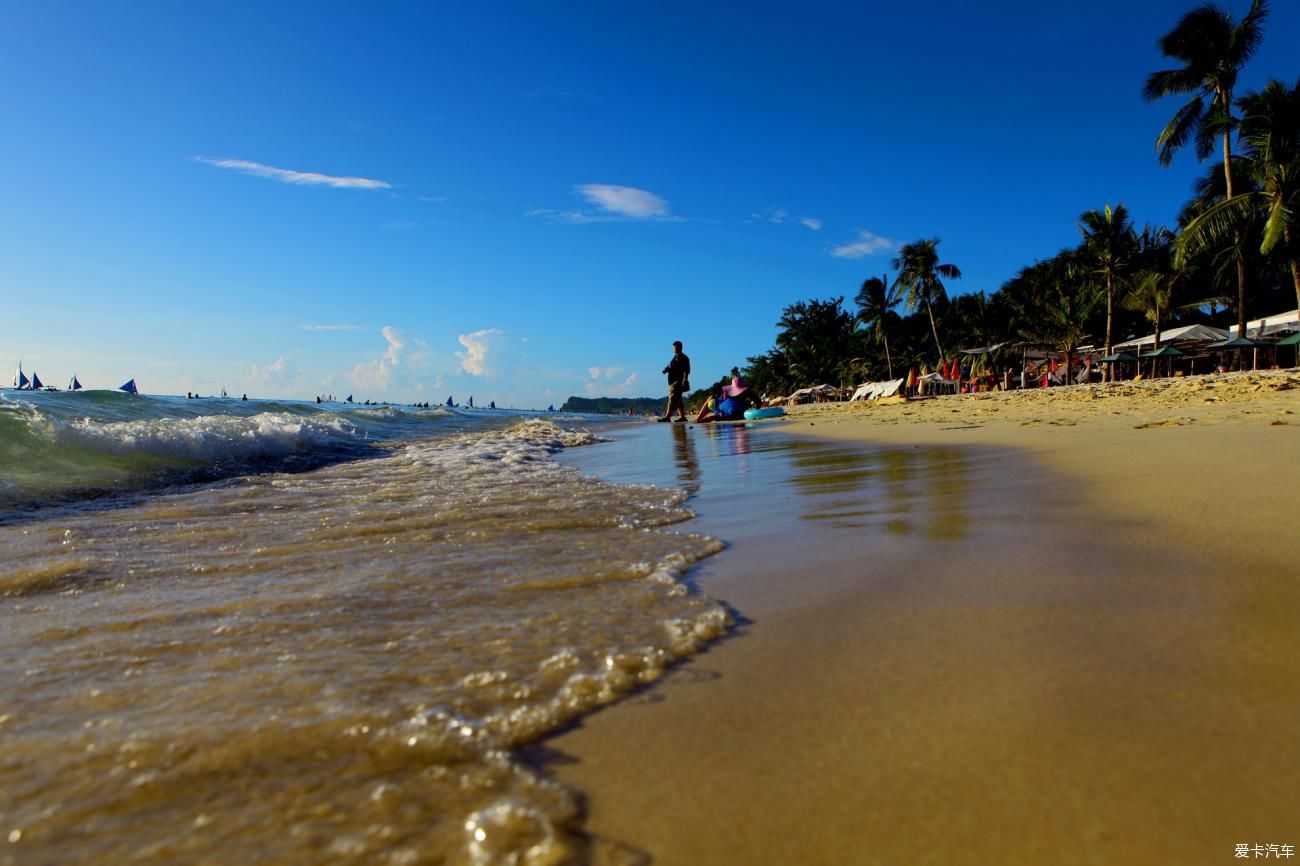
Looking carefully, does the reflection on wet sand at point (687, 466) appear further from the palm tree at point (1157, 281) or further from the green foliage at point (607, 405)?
the green foliage at point (607, 405)

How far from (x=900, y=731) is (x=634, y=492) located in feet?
12.1

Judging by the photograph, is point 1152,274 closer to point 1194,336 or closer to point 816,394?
point 1194,336

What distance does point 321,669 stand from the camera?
1745 millimetres

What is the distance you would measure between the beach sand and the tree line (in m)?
23.0

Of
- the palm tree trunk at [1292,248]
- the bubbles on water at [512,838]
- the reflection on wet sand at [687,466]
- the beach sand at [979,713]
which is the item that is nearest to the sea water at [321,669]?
the bubbles on water at [512,838]

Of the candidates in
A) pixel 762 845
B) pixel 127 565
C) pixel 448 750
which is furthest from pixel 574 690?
pixel 127 565

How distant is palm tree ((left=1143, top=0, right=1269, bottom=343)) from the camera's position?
21781 mm

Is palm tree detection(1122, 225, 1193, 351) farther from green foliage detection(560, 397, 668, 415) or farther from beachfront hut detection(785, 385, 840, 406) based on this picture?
green foliage detection(560, 397, 668, 415)

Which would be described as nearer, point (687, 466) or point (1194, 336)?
point (687, 466)

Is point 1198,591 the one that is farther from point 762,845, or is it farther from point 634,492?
point 634,492

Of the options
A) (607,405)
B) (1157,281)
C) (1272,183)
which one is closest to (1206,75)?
(1272,183)

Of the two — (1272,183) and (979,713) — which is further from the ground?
(1272,183)

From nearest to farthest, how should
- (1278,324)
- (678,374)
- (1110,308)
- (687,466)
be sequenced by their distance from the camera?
(687,466) → (678,374) → (1278,324) → (1110,308)

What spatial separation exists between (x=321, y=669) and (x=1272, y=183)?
26.6 metres
